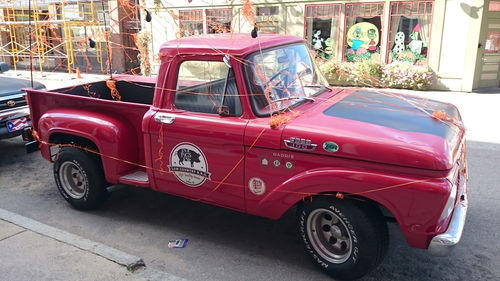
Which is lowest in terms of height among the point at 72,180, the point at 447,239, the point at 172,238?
the point at 172,238

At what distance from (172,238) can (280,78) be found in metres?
2.00

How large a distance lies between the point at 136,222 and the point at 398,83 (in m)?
10.9

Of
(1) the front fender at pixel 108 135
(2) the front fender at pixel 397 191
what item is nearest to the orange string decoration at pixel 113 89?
(1) the front fender at pixel 108 135

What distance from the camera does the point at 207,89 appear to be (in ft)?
13.0

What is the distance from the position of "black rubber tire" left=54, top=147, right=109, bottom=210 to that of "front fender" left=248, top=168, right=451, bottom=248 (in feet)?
8.26

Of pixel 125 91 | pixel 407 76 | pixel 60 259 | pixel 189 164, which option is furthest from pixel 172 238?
pixel 407 76

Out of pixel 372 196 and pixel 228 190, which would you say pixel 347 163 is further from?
pixel 228 190

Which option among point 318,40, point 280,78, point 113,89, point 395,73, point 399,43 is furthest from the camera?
point 318,40

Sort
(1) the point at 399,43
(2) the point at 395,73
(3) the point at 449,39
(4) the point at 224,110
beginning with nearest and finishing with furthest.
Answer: (4) the point at 224,110 < (3) the point at 449,39 < (2) the point at 395,73 < (1) the point at 399,43

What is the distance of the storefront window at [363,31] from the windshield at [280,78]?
10628 mm

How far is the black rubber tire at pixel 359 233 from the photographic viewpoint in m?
3.22

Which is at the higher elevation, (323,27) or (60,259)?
(323,27)

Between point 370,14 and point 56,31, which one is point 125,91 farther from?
point 56,31

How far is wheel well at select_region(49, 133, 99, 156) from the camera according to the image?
4.81m
